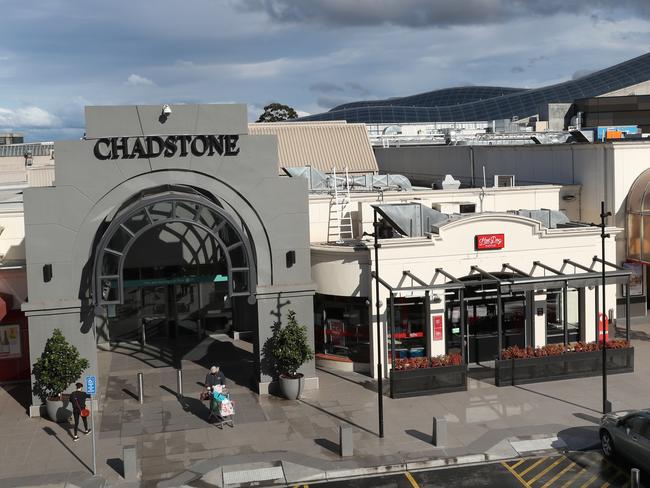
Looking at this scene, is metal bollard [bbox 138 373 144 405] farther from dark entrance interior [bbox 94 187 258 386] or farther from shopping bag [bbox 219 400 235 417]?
shopping bag [bbox 219 400 235 417]

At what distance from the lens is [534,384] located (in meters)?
27.6

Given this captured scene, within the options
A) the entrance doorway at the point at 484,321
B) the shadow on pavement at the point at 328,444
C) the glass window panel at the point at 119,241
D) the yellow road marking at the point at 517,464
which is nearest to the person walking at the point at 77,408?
the shadow on pavement at the point at 328,444

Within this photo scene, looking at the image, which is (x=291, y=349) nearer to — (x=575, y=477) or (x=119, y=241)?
(x=119, y=241)

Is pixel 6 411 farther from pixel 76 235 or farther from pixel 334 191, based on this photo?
pixel 334 191

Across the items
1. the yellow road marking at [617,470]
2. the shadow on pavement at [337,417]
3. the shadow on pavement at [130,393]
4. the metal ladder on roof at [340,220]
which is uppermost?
the metal ladder on roof at [340,220]

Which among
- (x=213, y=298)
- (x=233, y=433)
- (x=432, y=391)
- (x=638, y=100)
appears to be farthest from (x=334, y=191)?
(x=638, y=100)

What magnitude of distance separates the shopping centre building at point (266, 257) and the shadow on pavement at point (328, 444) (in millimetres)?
3237

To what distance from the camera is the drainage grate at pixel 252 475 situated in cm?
2034

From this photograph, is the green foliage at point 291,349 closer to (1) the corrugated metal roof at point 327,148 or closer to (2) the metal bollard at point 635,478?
(2) the metal bollard at point 635,478

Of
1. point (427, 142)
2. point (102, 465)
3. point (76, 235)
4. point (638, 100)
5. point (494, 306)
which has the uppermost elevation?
point (638, 100)

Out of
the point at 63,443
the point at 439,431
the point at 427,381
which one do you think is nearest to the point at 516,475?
the point at 439,431

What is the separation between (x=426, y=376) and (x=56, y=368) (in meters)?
11.4

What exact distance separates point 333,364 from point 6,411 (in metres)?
11.0

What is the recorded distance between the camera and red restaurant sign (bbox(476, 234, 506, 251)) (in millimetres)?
29156
